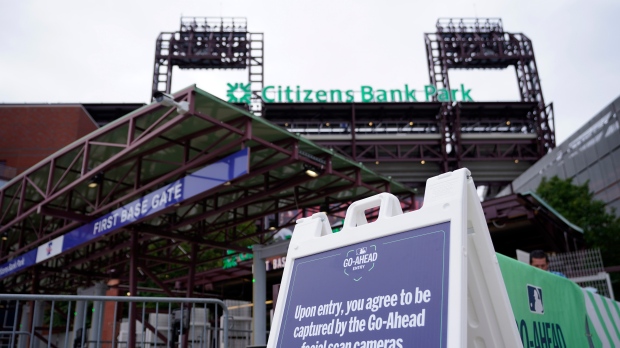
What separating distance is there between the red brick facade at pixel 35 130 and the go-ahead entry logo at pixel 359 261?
45546mm

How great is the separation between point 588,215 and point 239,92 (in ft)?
105

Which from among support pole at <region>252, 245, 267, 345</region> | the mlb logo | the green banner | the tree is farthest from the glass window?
the mlb logo

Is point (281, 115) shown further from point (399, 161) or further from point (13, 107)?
point (13, 107)

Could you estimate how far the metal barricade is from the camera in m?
5.27

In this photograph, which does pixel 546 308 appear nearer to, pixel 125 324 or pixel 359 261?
pixel 359 261

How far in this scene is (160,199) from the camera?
1195 centimetres

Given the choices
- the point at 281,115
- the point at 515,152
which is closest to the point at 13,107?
the point at 281,115

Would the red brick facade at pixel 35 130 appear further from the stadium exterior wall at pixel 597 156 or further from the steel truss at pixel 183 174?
the stadium exterior wall at pixel 597 156

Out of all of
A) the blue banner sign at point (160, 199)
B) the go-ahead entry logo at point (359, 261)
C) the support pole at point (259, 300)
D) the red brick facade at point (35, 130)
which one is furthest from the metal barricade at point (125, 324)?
the red brick facade at point (35, 130)

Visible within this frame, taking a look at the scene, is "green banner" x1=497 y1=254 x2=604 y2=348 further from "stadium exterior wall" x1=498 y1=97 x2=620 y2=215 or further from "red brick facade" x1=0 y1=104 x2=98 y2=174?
"red brick facade" x1=0 y1=104 x2=98 y2=174

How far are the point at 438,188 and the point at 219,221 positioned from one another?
1725cm

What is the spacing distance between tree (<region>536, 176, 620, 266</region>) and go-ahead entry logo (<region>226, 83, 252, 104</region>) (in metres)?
27.7

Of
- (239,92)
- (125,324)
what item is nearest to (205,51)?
(239,92)

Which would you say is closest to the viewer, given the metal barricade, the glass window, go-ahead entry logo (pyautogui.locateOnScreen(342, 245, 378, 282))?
go-ahead entry logo (pyautogui.locateOnScreen(342, 245, 378, 282))
